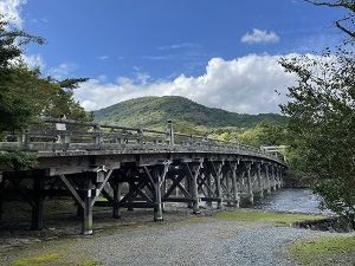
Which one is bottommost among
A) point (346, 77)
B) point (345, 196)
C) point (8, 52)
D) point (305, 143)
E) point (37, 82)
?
point (345, 196)

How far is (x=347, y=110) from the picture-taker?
9.38m

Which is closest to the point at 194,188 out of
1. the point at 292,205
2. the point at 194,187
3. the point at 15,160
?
the point at 194,187

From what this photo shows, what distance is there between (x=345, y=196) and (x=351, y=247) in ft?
16.4

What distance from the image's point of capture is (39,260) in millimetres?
12430

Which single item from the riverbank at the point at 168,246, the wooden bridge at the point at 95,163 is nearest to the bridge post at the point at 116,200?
the wooden bridge at the point at 95,163

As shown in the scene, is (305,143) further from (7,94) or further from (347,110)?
(7,94)

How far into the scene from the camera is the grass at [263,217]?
23.7 m

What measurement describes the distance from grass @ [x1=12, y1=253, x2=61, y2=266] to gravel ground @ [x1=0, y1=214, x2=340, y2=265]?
0.31 m

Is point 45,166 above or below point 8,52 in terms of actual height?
below

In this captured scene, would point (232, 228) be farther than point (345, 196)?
Yes

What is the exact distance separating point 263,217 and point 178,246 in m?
11.8

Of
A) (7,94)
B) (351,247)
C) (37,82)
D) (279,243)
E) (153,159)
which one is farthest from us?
(37,82)

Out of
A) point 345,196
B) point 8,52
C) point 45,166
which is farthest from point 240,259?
point 8,52

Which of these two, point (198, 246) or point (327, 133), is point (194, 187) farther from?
point (327, 133)
